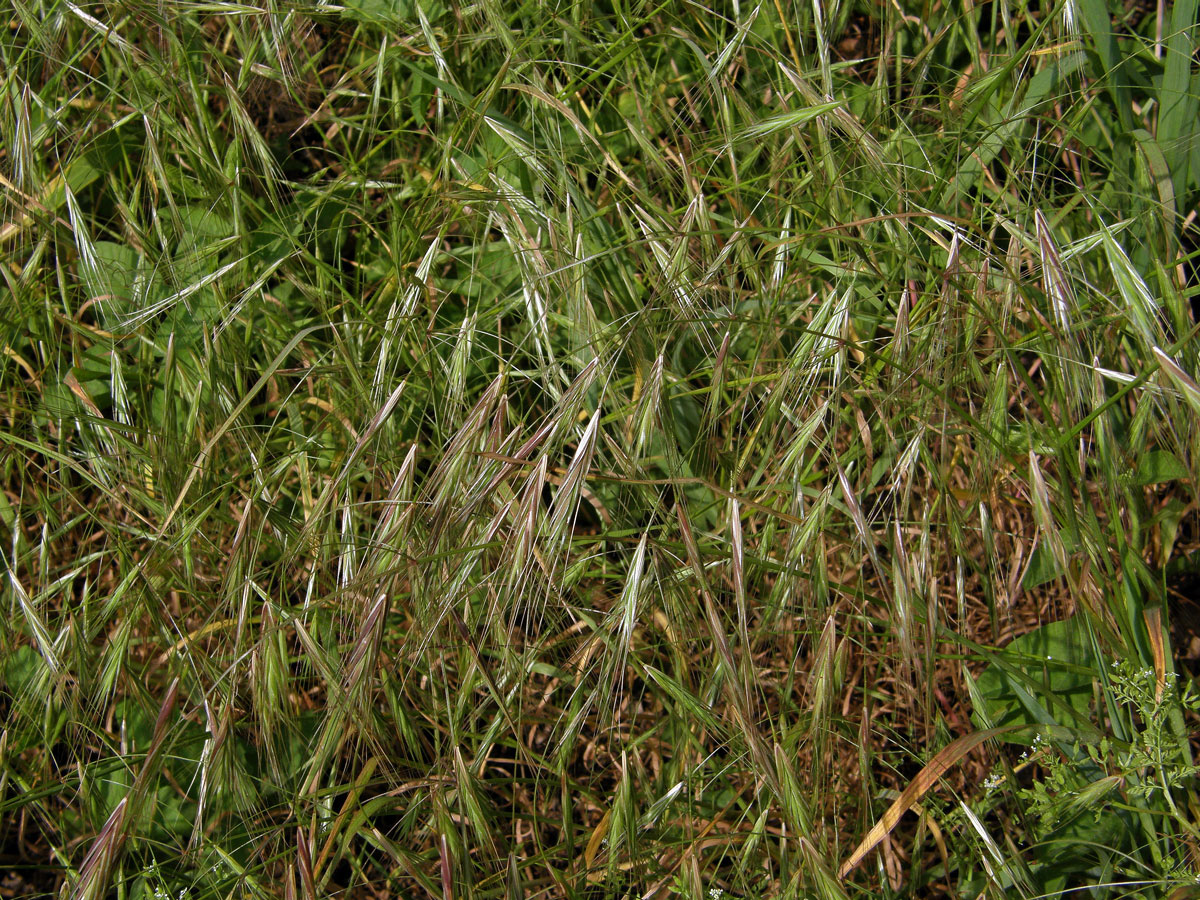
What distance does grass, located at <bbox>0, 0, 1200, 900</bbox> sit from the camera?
0.95 meters

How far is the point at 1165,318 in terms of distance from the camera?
1.03 meters

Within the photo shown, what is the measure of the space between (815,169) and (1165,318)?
435 millimetres

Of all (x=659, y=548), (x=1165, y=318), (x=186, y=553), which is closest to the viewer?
(x=659, y=548)

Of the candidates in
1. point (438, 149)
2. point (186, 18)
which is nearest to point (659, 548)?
point (438, 149)

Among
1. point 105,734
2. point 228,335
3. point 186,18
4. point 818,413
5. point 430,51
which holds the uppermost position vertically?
point 186,18

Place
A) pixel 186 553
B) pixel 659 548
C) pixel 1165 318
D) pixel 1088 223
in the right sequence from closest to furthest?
1. pixel 659 548
2. pixel 1165 318
3. pixel 186 553
4. pixel 1088 223

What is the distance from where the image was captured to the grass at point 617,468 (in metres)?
0.95

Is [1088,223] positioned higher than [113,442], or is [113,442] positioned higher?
[113,442]

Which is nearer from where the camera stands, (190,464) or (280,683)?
(280,683)

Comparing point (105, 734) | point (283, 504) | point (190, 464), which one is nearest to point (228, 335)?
point (190, 464)

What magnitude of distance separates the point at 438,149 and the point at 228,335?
420mm

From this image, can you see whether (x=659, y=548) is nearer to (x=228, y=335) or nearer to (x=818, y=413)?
(x=818, y=413)

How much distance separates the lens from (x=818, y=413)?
38.1 inches

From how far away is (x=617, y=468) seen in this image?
1171 mm
